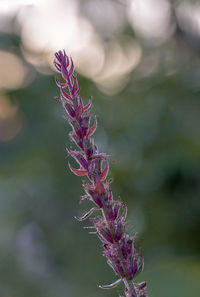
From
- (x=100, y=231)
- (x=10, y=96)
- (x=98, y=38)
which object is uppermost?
(x=98, y=38)

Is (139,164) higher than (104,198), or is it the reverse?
(139,164)

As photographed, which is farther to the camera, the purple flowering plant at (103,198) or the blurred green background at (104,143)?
the blurred green background at (104,143)

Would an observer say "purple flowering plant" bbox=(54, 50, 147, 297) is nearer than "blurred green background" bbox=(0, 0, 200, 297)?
Yes

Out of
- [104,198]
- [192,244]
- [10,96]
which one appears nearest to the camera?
[104,198]

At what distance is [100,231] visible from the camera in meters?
0.45

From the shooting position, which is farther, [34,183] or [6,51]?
[6,51]

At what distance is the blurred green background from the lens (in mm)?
2496

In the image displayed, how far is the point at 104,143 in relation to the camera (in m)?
2.46

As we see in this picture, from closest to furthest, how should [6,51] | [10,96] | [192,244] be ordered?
[192,244], [10,96], [6,51]

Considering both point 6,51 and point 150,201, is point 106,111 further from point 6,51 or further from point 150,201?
point 6,51

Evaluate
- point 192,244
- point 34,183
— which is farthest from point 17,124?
point 192,244

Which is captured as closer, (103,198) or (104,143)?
(103,198)

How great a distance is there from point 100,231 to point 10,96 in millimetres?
2922

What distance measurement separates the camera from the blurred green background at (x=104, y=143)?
250 cm
